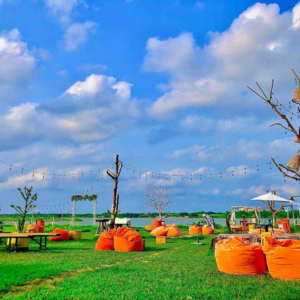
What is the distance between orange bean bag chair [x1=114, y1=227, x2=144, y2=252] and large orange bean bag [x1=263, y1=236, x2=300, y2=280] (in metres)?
5.61

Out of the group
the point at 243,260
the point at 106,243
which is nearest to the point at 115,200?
the point at 106,243

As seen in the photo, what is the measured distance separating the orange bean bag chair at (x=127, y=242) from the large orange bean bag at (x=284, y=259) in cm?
561

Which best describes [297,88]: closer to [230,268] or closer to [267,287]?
[267,287]

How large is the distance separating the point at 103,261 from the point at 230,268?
11.6ft

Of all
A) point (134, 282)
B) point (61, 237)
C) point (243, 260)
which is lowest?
point (134, 282)

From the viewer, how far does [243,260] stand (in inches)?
263

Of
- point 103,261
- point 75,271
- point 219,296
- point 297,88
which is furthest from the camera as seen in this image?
point 103,261

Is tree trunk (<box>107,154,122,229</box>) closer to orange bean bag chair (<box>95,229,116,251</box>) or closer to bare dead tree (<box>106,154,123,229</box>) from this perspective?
bare dead tree (<box>106,154,123,229</box>)

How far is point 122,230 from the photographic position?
1176 centimetres

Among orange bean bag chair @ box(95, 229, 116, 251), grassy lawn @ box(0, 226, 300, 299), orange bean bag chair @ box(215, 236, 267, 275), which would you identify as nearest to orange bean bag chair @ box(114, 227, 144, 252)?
orange bean bag chair @ box(95, 229, 116, 251)

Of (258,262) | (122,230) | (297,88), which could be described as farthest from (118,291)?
(122,230)

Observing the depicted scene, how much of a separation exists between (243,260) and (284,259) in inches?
31.9

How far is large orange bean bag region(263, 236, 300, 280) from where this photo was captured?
612cm

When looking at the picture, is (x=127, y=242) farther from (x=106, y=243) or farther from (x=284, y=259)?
(x=284, y=259)
